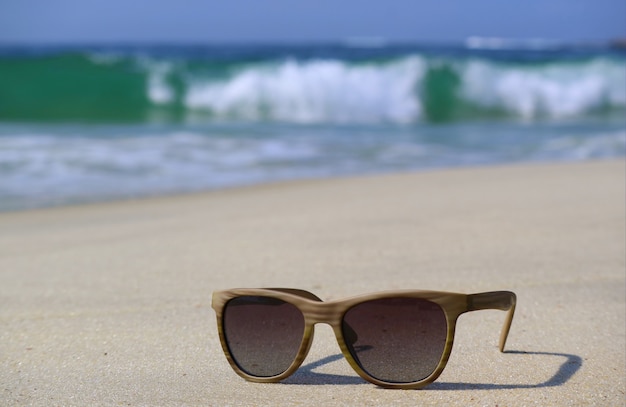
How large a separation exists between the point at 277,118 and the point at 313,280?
11.1 metres

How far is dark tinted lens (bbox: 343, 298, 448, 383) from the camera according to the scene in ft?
5.27

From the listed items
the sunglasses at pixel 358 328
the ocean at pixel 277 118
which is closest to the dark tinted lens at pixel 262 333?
the sunglasses at pixel 358 328

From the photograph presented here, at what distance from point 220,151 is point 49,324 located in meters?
5.15

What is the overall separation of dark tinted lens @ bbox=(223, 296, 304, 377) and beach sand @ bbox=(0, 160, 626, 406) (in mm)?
58

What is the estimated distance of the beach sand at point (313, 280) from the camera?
1.74m

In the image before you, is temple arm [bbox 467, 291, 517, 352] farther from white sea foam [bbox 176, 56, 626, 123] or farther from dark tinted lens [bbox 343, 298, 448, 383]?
white sea foam [bbox 176, 56, 626, 123]

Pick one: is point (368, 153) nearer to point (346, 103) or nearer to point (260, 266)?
point (260, 266)

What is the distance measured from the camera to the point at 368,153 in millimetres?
7277

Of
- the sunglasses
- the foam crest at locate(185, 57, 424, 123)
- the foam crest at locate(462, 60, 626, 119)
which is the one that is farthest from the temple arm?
the foam crest at locate(462, 60, 626, 119)

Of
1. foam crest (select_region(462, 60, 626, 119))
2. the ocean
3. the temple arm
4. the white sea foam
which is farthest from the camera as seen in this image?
foam crest (select_region(462, 60, 626, 119))

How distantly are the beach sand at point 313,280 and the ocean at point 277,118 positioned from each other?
4.43 feet

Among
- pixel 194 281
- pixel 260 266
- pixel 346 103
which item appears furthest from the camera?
pixel 346 103

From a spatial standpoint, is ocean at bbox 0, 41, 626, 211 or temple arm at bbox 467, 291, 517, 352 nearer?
temple arm at bbox 467, 291, 517, 352

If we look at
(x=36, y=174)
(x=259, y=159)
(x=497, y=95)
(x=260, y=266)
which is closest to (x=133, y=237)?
(x=260, y=266)
